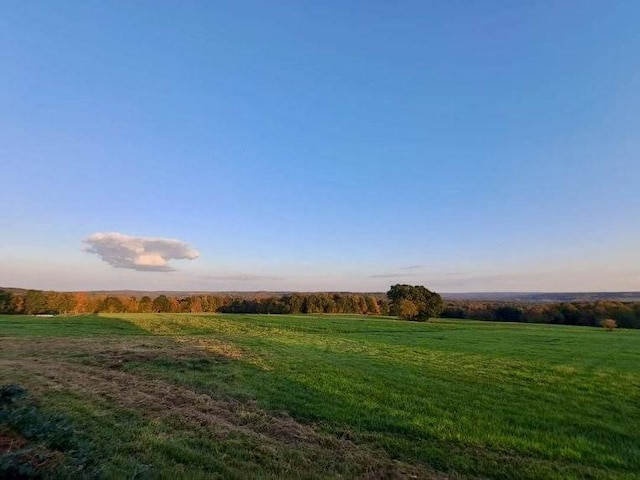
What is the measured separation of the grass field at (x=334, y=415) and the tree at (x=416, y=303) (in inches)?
2560

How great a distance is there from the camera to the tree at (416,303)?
84.8 meters

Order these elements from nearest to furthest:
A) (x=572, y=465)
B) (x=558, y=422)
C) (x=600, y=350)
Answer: (x=572, y=465) < (x=558, y=422) < (x=600, y=350)

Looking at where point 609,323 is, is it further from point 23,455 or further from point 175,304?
point 175,304

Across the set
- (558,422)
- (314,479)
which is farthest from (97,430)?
(558,422)

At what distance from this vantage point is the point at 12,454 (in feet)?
15.1

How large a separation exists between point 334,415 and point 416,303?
261ft

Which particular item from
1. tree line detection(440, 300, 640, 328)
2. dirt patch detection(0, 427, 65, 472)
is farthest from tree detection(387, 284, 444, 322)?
dirt patch detection(0, 427, 65, 472)

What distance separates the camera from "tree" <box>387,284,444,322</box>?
8481 centimetres

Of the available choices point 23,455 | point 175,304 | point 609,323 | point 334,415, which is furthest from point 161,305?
point 23,455

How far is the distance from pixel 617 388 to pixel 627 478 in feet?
32.4

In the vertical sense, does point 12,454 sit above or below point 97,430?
above

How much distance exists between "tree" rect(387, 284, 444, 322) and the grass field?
65.0m

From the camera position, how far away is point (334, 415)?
10531 millimetres

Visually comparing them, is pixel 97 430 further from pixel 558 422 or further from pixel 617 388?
pixel 617 388
